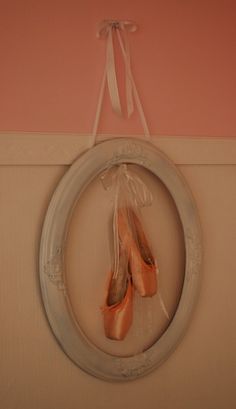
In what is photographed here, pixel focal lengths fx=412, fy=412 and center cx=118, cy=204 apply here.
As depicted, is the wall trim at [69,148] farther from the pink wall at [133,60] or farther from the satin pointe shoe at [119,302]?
the satin pointe shoe at [119,302]

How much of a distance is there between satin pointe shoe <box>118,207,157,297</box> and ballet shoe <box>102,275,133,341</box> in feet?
0.10

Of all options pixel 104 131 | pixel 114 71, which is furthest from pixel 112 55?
pixel 104 131

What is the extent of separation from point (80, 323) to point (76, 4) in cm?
57

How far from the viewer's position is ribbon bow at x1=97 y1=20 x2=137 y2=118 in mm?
737

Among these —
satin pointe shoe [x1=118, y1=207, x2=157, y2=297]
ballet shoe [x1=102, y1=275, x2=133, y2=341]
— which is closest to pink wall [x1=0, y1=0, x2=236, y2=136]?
satin pointe shoe [x1=118, y1=207, x2=157, y2=297]

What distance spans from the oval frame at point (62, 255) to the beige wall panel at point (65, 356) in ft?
0.11

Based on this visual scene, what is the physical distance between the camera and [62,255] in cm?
68

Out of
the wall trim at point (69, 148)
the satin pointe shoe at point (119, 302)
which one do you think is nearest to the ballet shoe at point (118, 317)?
the satin pointe shoe at point (119, 302)

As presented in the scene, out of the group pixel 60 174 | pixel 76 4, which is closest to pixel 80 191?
pixel 60 174

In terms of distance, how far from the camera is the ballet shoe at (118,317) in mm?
709

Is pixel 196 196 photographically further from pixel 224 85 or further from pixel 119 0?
pixel 119 0

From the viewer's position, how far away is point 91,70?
742 millimetres

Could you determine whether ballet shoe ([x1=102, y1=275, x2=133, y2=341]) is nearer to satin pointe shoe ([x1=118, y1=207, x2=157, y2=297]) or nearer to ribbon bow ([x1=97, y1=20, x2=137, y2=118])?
satin pointe shoe ([x1=118, y1=207, x2=157, y2=297])

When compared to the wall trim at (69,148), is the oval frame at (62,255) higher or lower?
lower
